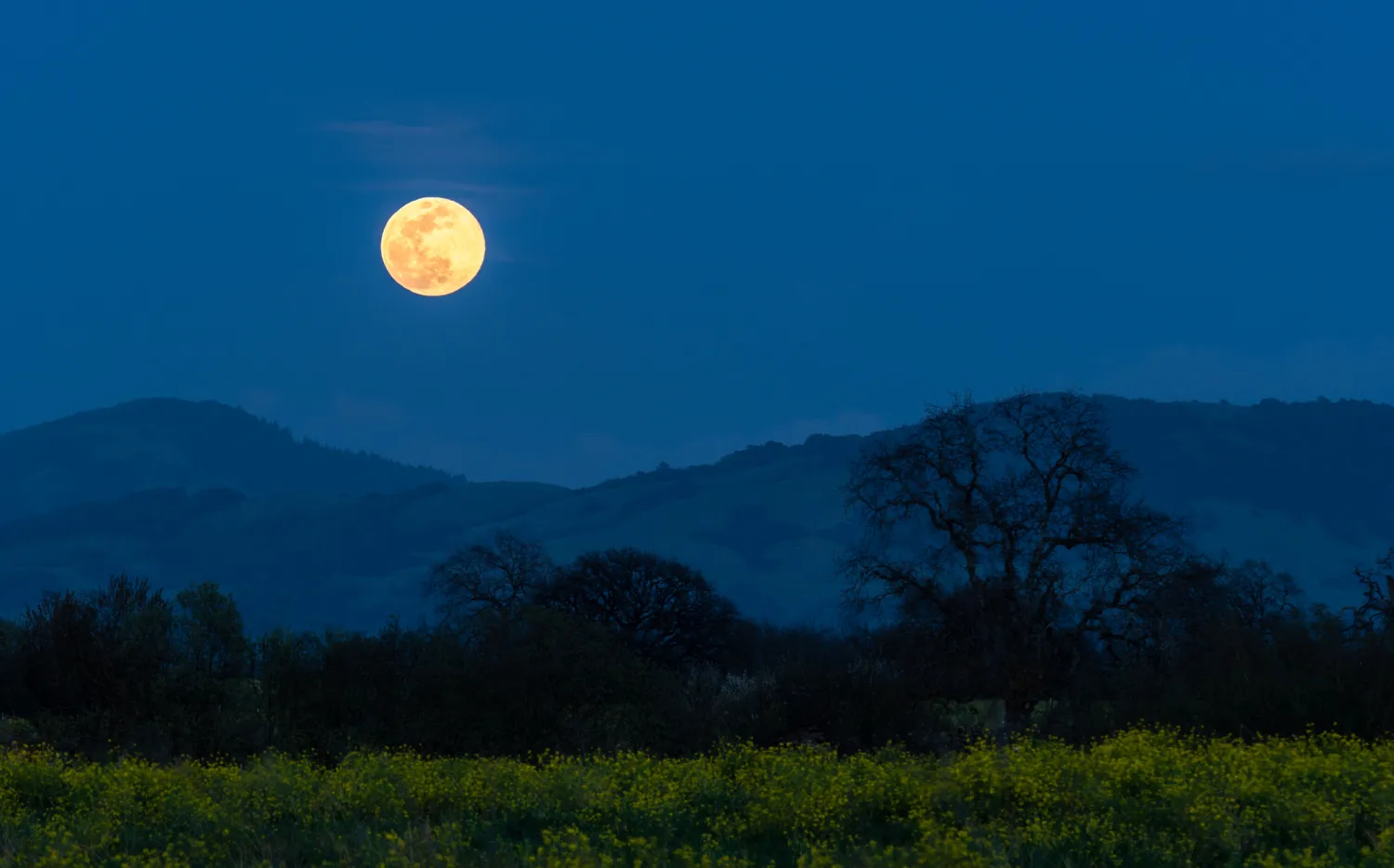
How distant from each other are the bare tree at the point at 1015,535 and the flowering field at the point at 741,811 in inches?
679

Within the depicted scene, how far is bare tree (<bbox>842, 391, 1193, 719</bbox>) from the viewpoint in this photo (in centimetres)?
3644

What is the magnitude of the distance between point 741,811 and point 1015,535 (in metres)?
23.9

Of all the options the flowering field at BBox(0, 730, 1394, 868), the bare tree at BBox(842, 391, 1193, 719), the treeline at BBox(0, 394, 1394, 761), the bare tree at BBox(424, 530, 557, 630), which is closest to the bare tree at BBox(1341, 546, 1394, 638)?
the treeline at BBox(0, 394, 1394, 761)

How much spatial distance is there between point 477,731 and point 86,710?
7.08 meters

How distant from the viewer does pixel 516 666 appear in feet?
83.5

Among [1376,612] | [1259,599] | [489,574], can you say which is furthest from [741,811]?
[489,574]

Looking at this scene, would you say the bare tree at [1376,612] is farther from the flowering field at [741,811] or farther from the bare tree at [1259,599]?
the flowering field at [741,811]

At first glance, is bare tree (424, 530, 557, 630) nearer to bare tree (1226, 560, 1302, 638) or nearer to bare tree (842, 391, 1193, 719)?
bare tree (842, 391, 1193, 719)

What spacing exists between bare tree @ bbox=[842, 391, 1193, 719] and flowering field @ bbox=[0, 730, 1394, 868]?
17.2 metres

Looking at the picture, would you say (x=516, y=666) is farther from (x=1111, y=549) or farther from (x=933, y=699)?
(x=1111, y=549)

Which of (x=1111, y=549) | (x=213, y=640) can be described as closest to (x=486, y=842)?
(x=213, y=640)

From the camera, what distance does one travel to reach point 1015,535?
3859 cm

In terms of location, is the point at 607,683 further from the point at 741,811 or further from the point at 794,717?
the point at 741,811

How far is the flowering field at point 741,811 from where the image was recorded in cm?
1308
